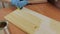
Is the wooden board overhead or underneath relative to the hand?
underneath

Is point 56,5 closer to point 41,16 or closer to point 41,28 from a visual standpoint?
point 41,16

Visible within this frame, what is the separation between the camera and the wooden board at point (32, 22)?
2.86 feet

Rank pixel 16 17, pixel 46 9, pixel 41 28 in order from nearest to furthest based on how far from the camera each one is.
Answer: pixel 41 28
pixel 16 17
pixel 46 9

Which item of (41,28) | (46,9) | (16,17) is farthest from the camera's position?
(46,9)

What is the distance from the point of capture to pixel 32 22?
3.11 ft

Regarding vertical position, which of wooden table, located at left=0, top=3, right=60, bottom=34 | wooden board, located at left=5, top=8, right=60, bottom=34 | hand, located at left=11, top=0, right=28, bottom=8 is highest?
hand, located at left=11, top=0, right=28, bottom=8

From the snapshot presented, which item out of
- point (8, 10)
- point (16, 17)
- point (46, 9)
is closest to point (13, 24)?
point (16, 17)

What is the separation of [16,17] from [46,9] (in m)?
0.25

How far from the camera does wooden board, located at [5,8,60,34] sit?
0.87 m

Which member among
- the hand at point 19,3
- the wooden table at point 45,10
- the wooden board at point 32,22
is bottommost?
the wooden board at point 32,22

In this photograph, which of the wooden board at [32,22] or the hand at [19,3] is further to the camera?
the hand at [19,3]

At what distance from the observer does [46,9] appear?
43.5 inches

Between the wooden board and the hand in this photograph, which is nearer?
the wooden board

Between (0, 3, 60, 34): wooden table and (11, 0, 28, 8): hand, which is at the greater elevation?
(11, 0, 28, 8): hand
